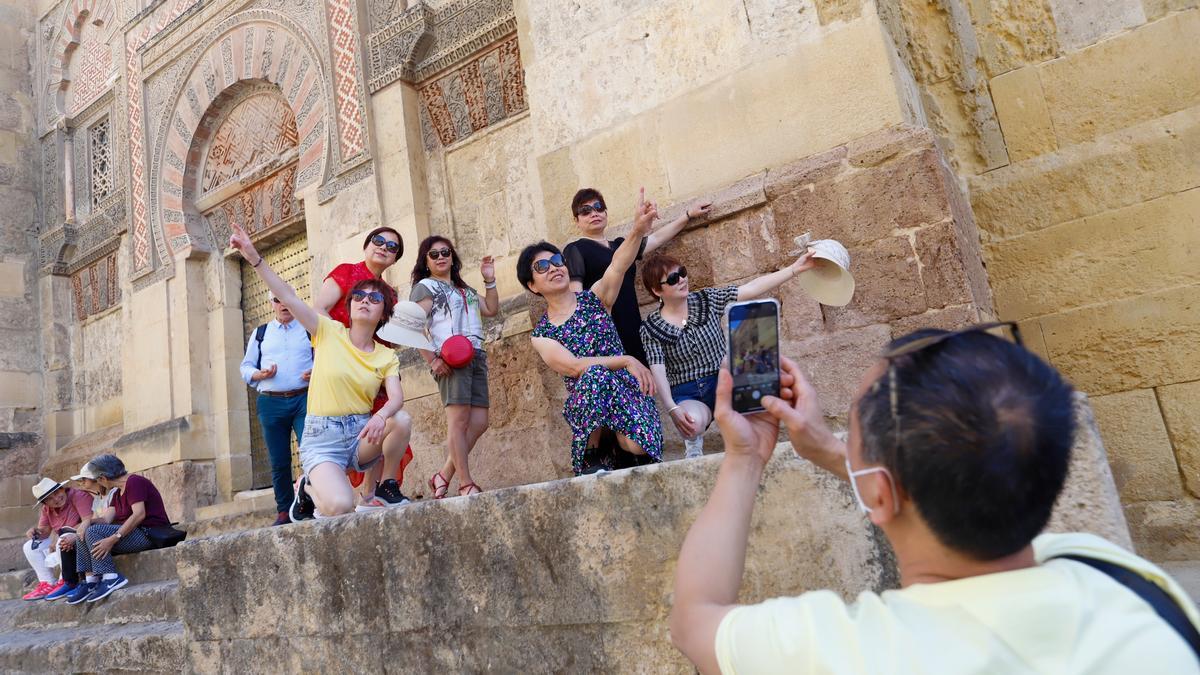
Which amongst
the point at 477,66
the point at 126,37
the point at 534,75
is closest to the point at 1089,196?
the point at 534,75

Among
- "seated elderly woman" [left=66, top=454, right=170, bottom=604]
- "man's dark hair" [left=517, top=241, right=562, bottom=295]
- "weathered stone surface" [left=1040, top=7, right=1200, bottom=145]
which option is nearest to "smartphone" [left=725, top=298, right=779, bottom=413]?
"man's dark hair" [left=517, top=241, right=562, bottom=295]

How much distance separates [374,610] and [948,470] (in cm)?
214

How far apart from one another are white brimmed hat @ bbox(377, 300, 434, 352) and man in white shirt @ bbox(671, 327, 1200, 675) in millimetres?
2731

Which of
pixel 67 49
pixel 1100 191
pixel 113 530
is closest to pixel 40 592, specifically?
pixel 113 530

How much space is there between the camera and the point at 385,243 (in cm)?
389

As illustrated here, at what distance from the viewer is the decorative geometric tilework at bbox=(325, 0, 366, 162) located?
6398 mm

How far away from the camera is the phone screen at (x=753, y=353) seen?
1.21 metres

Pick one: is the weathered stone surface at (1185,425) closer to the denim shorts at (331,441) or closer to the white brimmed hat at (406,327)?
the white brimmed hat at (406,327)

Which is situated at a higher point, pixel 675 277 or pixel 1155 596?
pixel 675 277

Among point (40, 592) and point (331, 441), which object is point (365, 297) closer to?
point (331, 441)

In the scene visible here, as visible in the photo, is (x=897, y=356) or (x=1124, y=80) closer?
(x=897, y=356)

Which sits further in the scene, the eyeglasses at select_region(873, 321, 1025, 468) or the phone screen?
the phone screen

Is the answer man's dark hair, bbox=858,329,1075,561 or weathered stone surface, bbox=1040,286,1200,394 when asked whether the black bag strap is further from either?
weathered stone surface, bbox=1040,286,1200,394

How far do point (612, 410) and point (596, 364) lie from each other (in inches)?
7.6
